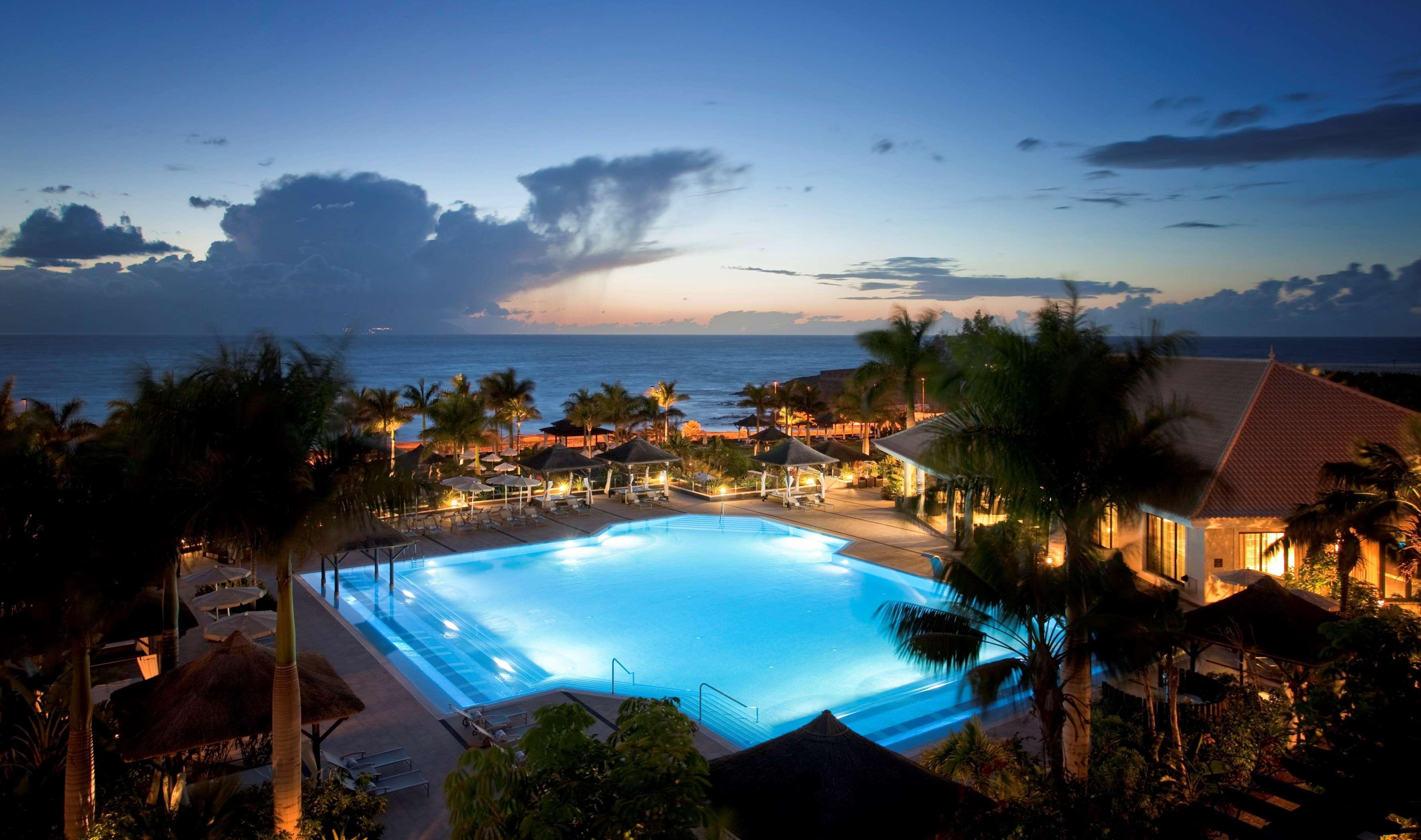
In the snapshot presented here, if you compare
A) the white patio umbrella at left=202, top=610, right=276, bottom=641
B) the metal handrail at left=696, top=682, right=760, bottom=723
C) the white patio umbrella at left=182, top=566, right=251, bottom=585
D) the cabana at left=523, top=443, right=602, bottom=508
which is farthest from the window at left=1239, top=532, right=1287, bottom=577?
the cabana at left=523, top=443, right=602, bottom=508

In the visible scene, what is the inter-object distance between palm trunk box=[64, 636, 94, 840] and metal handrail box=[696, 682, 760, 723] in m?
6.86

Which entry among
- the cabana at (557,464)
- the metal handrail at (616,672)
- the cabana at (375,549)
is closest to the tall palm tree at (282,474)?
the cabana at (375,549)

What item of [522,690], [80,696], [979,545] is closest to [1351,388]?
[979,545]

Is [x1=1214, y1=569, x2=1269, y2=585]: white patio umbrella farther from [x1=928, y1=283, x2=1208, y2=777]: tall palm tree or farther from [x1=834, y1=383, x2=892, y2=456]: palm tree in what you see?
[x1=834, y1=383, x2=892, y2=456]: palm tree

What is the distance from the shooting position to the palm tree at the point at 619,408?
33.5 m

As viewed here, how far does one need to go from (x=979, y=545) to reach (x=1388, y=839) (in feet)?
12.6

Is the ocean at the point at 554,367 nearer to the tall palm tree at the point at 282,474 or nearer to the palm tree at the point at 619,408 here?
the palm tree at the point at 619,408

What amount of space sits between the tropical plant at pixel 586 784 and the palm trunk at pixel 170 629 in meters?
7.36

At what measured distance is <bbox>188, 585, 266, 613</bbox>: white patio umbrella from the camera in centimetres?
1250

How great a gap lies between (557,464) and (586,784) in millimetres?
20323

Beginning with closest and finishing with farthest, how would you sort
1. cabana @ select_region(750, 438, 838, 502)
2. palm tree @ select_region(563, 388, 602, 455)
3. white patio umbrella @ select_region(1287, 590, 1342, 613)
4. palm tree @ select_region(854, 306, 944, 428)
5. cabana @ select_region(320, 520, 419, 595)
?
white patio umbrella @ select_region(1287, 590, 1342, 613)
cabana @ select_region(320, 520, 419, 595)
cabana @ select_region(750, 438, 838, 502)
palm tree @ select_region(854, 306, 944, 428)
palm tree @ select_region(563, 388, 602, 455)

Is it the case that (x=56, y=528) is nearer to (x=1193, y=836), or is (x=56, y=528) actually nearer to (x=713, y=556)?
(x=1193, y=836)

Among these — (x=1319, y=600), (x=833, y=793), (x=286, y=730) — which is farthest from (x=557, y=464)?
(x=833, y=793)

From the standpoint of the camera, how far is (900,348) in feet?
91.1
